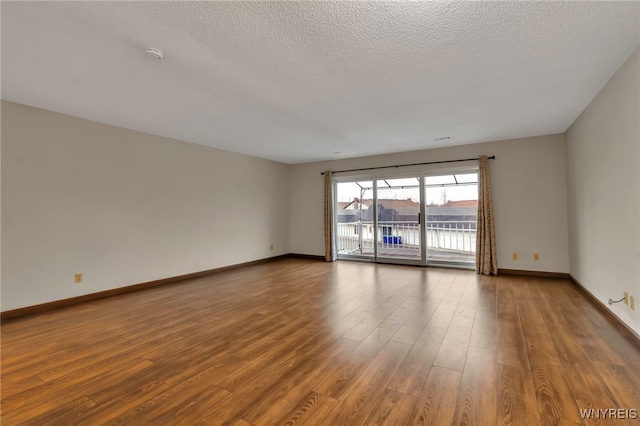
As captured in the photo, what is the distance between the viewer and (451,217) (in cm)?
559

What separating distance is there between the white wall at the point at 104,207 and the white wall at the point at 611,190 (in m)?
5.39

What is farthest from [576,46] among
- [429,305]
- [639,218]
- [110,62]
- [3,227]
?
[3,227]

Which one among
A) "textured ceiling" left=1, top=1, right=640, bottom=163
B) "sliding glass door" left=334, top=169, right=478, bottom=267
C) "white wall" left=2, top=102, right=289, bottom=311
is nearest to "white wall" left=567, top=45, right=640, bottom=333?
"textured ceiling" left=1, top=1, right=640, bottom=163

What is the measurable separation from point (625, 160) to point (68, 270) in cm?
592

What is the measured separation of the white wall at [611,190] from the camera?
227 cm

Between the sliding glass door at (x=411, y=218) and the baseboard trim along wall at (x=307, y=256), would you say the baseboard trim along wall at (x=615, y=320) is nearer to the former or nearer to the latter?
the sliding glass door at (x=411, y=218)

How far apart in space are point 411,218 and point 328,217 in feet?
5.95

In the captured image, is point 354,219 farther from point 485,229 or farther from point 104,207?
point 104,207

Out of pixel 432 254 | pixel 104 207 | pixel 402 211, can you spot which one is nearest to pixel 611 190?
pixel 432 254

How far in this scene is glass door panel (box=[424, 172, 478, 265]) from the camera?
5371 mm

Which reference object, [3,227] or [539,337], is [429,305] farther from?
[3,227]

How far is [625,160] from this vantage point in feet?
7.88

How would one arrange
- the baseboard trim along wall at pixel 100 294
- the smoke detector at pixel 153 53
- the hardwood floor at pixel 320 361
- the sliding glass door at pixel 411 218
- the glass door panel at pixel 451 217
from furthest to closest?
the sliding glass door at pixel 411 218, the glass door panel at pixel 451 217, the baseboard trim along wall at pixel 100 294, the smoke detector at pixel 153 53, the hardwood floor at pixel 320 361

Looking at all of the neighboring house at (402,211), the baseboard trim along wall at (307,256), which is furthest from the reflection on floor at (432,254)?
the baseboard trim along wall at (307,256)
